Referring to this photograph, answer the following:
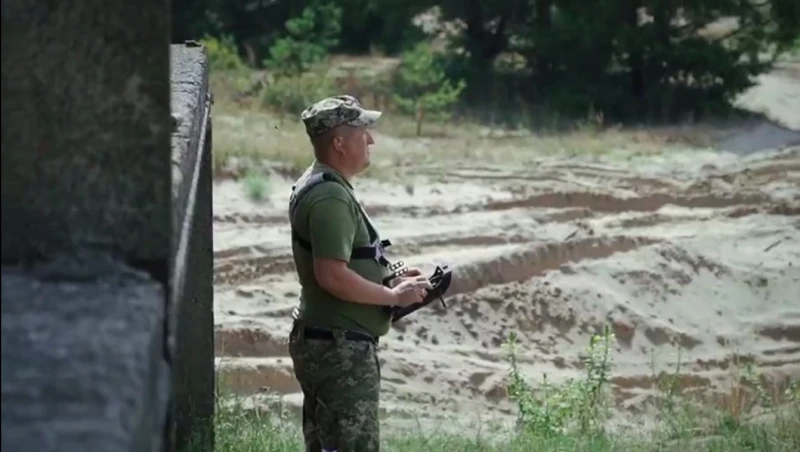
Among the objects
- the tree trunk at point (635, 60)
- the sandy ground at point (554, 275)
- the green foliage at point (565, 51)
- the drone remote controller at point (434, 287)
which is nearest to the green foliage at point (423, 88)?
the green foliage at point (565, 51)

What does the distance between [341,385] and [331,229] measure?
485 mm

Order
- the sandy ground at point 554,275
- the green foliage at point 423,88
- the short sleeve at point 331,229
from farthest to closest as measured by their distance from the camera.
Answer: the green foliage at point 423,88, the sandy ground at point 554,275, the short sleeve at point 331,229

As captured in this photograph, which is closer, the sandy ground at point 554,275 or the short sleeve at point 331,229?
the short sleeve at point 331,229

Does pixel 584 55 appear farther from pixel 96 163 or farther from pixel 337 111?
pixel 96 163

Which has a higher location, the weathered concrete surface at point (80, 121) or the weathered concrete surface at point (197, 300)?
the weathered concrete surface at point (80, 121)

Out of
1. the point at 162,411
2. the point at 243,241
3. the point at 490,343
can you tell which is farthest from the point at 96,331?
the point at 243,241

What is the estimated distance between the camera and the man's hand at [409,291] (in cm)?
386

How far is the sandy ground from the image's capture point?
32.1ft

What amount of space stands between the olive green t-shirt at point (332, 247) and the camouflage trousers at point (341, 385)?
54 mm

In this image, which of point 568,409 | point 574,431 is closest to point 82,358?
point 574,431

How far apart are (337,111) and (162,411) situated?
244 cm

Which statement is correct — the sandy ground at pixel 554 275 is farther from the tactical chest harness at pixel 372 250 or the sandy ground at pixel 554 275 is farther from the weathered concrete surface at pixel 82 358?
the weathered concrete surface at pixel 82 358

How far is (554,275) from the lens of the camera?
1173 centimetres

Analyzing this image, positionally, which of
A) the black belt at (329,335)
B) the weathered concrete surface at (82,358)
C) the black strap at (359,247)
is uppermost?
the weathered concrete surface at (82,358)
